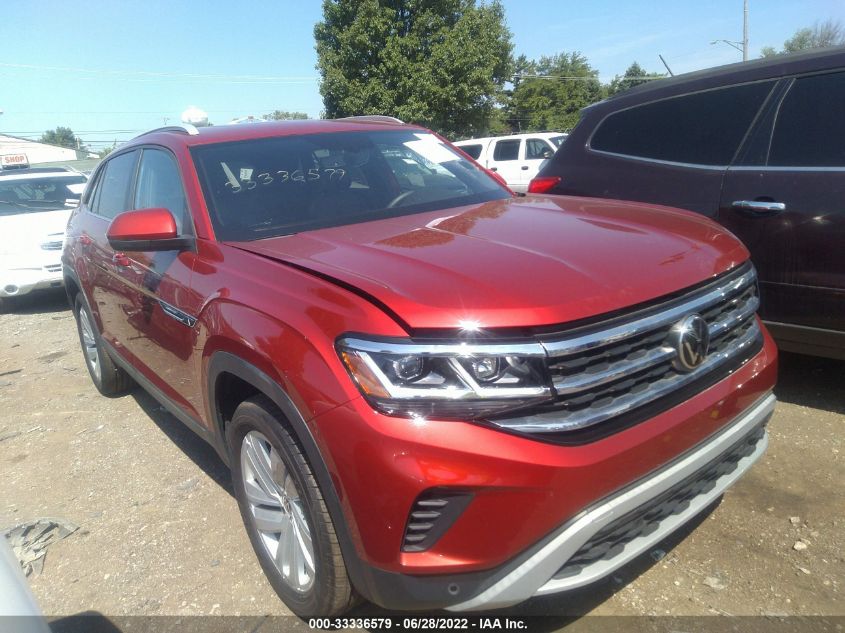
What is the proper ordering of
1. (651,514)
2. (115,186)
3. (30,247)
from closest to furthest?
(651,514) → (115,186) → (30,247)

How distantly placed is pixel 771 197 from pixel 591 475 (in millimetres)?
2375

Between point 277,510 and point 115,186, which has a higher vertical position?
point 115,186

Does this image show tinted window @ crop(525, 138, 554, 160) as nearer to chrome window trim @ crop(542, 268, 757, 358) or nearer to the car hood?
the car hood

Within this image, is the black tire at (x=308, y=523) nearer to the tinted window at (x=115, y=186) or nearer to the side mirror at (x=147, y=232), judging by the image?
the side mirror at (x=147, y=232)

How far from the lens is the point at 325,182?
3164mm

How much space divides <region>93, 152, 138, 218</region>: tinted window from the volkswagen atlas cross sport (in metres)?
1.27

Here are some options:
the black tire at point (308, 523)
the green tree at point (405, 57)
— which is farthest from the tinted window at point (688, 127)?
the green tree at point (405, 57)

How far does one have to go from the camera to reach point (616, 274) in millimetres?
2045

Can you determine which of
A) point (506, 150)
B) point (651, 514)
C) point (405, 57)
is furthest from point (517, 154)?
point (651, 514)

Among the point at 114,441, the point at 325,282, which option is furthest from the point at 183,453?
the point at 325,282

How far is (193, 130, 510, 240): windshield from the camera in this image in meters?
2.90

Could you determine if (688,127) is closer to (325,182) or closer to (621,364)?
(325,182)

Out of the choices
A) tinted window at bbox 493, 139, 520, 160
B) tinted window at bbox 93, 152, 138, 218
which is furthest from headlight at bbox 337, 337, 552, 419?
tinted window at bbox 493, 139, 520, 160

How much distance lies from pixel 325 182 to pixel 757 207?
2199 mm
